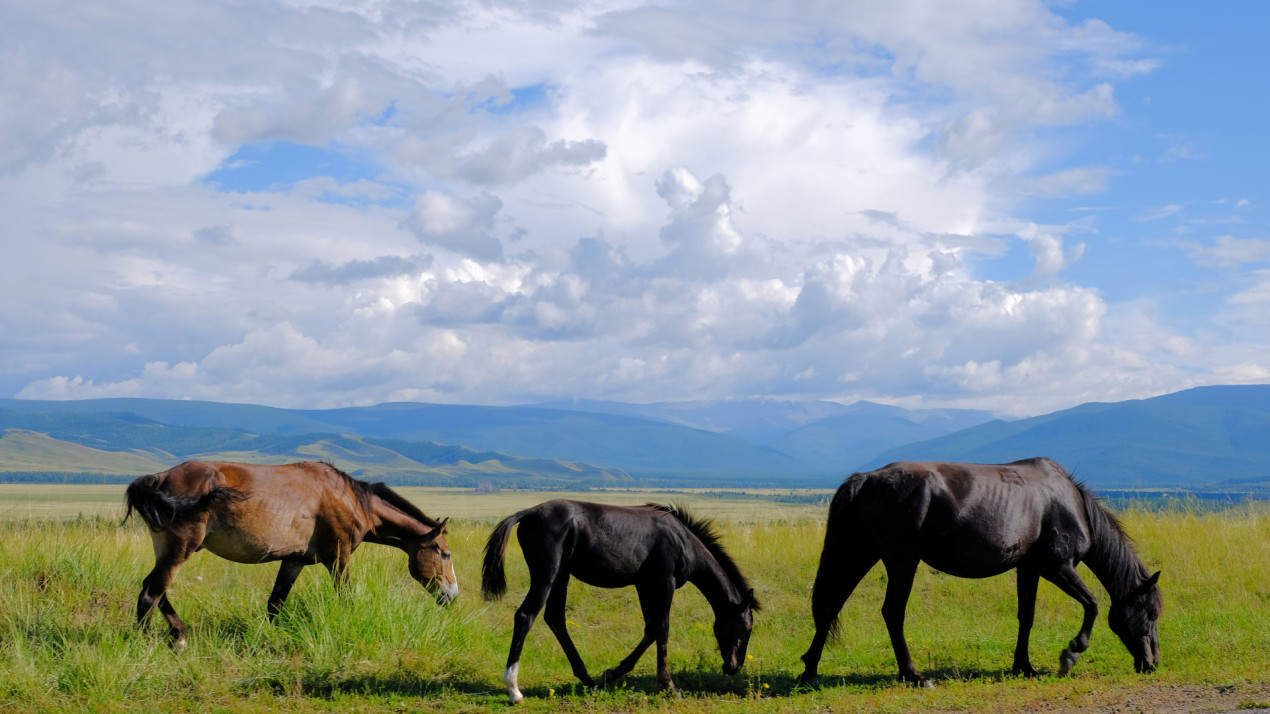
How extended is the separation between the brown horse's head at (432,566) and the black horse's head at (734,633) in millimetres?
3725

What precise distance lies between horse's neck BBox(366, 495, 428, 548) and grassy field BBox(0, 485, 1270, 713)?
37cm

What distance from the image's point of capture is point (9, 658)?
894cm

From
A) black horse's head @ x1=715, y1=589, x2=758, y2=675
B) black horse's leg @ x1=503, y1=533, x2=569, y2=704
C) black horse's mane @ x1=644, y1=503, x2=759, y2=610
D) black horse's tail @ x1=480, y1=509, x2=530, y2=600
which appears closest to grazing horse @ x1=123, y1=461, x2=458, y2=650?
black horse's tail @ x1=480, y1=509, x2=530, y2=600

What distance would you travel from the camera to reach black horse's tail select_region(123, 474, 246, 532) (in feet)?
31.3

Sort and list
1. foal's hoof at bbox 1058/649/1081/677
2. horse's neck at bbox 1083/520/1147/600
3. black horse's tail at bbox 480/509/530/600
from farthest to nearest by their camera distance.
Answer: horse's neck at bbox 1083/520/1147/600, foal's hoof at bbox 1058/649/1081/677, black horse's tail at bbox 480/509/530/600

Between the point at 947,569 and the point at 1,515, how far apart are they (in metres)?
15.0

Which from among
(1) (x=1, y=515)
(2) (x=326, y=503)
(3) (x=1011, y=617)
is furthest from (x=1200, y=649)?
(1) (x=1, y=515)

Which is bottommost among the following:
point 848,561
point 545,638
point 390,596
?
point 545,638

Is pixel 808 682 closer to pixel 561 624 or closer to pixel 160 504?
pixel 561 624

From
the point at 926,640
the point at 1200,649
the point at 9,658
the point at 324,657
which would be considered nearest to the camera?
the point at 9,658

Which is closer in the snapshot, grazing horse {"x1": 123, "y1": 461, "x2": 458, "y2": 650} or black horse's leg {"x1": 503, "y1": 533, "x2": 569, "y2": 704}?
black horse's leg {"x1": 503, "y1": 533, "x2": 569, "y2": 704}

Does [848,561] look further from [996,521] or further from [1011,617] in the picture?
[1011,617]

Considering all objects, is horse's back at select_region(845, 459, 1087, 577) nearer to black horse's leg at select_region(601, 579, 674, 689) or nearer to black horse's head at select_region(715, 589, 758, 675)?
black horse's head at select_region(715, 589, 758, 675)

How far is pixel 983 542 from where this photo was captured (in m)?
9.16
